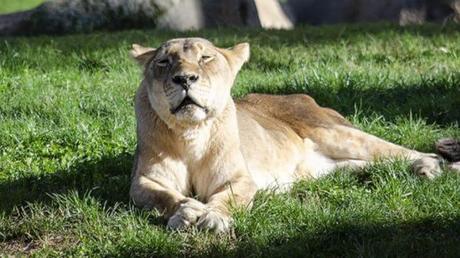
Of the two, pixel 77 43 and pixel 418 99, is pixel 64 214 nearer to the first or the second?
pixel 418 99

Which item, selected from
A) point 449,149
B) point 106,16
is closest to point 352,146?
point 449,149

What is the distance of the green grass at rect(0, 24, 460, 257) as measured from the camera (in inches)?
201

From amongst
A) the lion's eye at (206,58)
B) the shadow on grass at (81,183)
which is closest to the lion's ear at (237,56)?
the lion's eye at (206,58)

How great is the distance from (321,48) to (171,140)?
194 inches

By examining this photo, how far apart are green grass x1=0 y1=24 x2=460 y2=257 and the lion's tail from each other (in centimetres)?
25

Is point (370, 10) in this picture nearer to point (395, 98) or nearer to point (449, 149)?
point (395, 98)

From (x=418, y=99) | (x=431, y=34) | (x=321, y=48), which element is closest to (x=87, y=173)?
(x=418, y=99)

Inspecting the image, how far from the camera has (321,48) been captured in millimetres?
10359

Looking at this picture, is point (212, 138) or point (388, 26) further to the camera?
point (388, 26)

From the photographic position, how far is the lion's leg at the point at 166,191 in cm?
520

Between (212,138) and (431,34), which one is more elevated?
(212,138)

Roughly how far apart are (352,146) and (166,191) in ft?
5.93

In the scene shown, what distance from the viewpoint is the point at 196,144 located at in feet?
18.6

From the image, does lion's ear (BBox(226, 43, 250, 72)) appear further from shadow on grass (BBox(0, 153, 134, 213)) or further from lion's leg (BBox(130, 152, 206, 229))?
shadow on grass (BBox(0, 153, 134, 213))
